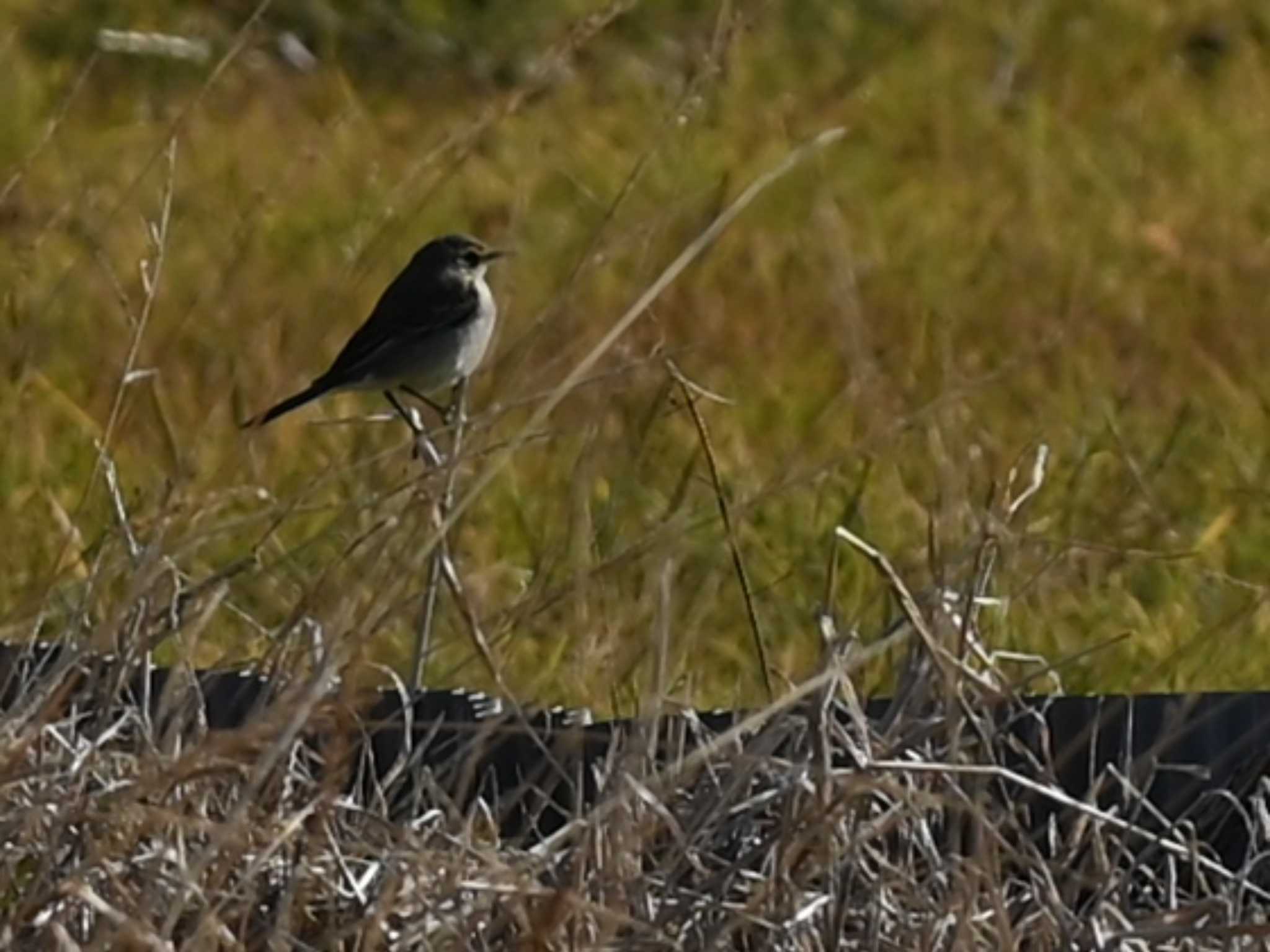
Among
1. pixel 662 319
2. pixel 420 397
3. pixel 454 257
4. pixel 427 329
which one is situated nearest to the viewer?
pixel 420 397

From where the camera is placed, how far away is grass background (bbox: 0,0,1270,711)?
3615mm

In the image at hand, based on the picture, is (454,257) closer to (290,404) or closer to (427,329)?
(427,329)

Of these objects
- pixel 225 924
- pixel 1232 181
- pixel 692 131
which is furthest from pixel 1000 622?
pixel 1232 181

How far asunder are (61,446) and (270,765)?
10.2ft

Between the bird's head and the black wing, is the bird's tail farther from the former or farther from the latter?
the bird's head

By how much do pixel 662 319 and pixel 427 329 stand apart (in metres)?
0.99

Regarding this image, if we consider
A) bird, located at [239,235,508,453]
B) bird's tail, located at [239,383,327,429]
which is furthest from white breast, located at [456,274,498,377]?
bird's tail, located at [239,383,327,429]

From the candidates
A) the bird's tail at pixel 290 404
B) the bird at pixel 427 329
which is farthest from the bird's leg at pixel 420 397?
the bird's tail at pixel 290 404

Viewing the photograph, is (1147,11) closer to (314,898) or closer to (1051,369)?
(1051,369)

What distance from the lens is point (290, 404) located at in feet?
17.1

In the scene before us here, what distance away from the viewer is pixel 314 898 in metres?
2.94

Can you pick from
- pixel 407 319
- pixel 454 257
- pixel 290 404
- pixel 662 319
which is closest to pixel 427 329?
pixel 407 319

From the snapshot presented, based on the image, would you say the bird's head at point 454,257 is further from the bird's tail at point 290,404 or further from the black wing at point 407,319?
the bird's tail at point 290,404

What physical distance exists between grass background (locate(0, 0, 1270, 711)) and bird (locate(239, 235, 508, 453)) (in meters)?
0.09
